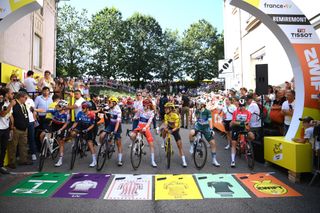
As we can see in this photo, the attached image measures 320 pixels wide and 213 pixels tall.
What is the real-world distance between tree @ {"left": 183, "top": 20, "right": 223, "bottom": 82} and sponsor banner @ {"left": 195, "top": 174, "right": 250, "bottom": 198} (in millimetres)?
48629

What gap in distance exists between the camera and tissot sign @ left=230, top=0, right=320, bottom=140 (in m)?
7.85

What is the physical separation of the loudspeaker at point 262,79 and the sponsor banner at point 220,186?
3030 mm

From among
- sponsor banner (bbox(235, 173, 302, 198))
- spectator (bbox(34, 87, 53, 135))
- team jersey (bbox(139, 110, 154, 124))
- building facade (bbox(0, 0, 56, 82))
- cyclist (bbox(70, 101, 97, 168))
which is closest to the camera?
sponsor banner (bbox(235, 173, 302, 198))

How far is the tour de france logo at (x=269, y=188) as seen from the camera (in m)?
6.08

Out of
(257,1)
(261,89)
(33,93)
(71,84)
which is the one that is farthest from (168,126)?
(71,84)

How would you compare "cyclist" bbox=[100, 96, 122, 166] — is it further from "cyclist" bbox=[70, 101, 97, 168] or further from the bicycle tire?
the bicycle tire

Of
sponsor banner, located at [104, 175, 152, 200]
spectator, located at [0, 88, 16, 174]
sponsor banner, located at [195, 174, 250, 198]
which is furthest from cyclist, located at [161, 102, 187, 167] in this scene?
spectator, located at [0, 88, 16, 174]

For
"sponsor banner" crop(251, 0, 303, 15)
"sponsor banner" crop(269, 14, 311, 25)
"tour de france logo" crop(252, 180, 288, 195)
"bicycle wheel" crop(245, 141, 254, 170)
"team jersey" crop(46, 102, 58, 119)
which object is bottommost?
"tour de france logo" crop(252, 180, 288, 195)

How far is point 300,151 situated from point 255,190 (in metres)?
1.53

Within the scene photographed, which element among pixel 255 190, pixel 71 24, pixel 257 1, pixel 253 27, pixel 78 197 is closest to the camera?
pixel 78 197

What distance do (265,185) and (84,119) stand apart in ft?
17.2

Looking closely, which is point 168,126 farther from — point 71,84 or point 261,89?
point 71,84

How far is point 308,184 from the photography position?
654 centimetres

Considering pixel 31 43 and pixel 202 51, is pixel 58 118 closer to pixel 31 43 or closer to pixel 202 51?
pixel 31 43
